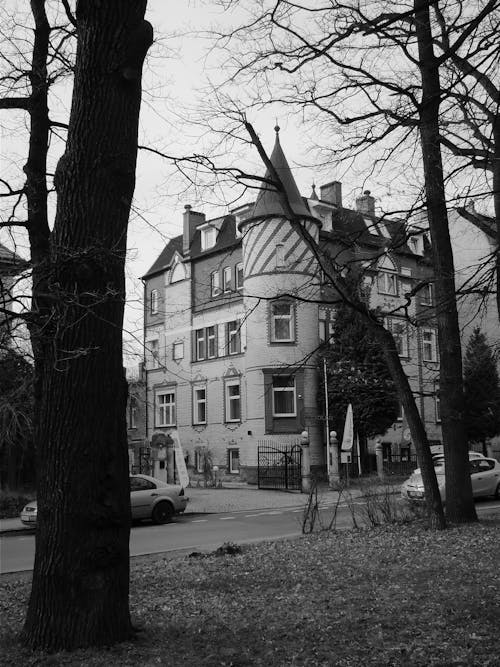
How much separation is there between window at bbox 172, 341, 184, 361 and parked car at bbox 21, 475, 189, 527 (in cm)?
2262

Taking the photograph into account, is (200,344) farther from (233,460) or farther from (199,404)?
(233,460)

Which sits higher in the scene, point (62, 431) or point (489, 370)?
point (489, 370)

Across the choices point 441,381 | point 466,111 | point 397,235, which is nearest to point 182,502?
point 441,381

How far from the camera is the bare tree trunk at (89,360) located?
5.55 m

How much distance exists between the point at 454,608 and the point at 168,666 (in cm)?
282

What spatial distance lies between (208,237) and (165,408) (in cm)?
1073

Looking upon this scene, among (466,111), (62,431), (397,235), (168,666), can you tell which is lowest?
(168,666)

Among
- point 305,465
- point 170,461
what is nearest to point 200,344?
point 170,461

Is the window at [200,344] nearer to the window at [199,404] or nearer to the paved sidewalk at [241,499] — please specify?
the window at [199,404]

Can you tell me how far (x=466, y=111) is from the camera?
33.8 feet

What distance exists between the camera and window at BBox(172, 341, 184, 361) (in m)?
43.7

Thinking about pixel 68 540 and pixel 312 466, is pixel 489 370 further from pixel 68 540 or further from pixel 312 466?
pixel 68 540

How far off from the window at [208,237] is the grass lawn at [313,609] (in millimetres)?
33247

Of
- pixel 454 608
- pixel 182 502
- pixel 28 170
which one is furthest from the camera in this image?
pixel 182 502
